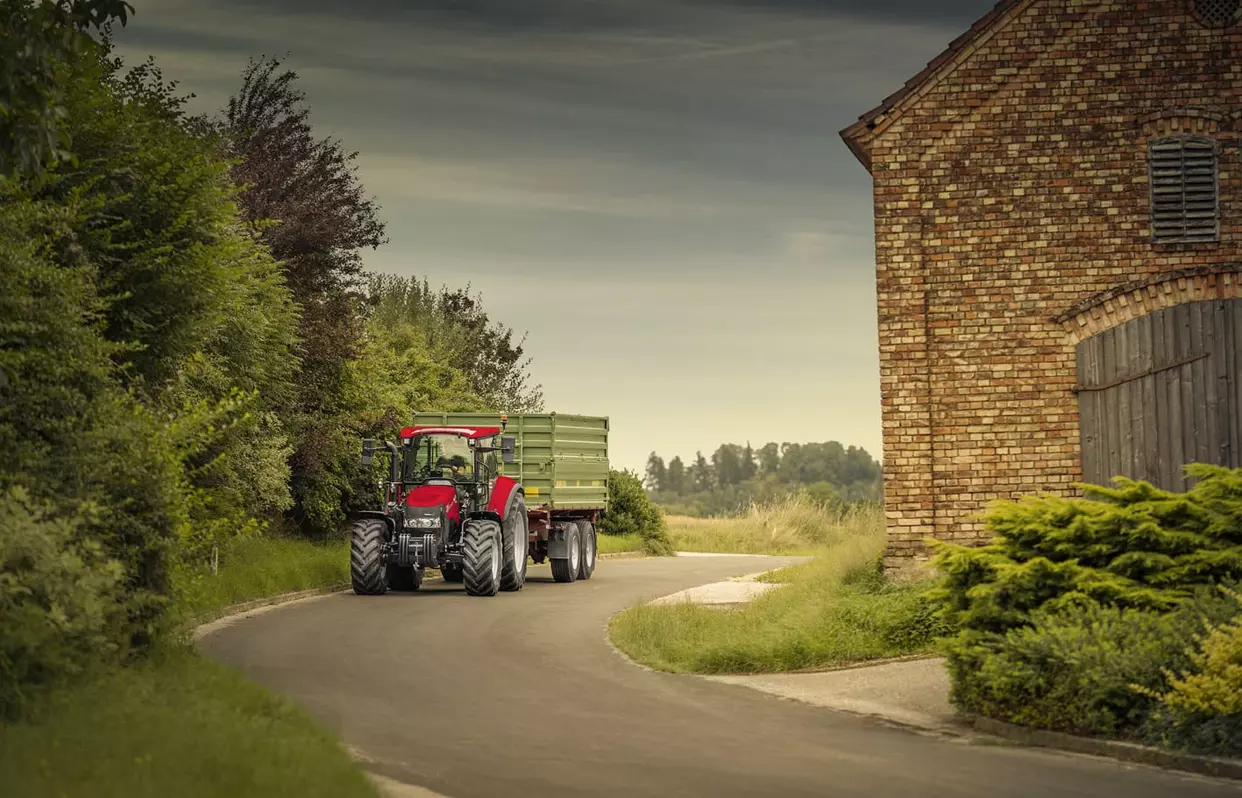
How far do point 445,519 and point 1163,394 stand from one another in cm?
1158

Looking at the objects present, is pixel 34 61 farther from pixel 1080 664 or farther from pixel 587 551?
pixel 587 551

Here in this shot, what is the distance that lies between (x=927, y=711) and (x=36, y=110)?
8.91 metres

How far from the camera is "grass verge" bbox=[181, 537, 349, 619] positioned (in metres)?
23.3

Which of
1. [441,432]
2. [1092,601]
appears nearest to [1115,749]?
[1092,601]

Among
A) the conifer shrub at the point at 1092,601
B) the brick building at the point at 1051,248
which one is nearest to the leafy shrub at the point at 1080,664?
the conifer shrub at the point at 1092,601

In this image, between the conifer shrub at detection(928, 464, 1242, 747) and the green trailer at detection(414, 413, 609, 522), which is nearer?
the conifer shrub at detection(928, 464, 1242, 747)

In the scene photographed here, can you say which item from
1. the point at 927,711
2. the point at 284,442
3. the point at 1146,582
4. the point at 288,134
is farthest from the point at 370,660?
the point at 288,134

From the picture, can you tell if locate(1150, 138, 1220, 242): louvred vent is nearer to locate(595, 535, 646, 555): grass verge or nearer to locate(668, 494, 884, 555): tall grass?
locate(595, 535, 646, 555): grass verge

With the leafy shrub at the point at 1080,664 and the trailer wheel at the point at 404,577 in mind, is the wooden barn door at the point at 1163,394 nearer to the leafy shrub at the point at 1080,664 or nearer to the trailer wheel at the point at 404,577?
the leafy shrub at the point at 1080,664

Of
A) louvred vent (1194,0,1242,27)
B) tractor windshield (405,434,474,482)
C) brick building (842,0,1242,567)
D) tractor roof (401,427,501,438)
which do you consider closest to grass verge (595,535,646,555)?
tractor windshield (405,434,474,482)

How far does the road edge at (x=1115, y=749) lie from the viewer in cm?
1010

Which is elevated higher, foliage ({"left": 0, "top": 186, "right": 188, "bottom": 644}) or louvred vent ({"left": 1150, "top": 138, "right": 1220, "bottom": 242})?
louvred vent ({"left": 1150, "top": 138, "right": 1220, "bottom": 242})

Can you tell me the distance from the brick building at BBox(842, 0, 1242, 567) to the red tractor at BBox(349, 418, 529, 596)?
819 centimetres

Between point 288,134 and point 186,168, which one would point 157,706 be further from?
point 288,134
